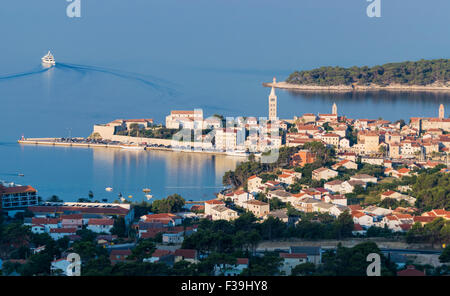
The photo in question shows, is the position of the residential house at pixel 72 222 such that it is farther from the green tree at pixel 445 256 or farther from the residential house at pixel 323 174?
the residential house at pixel 323 174

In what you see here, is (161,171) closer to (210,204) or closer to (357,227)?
(210,204)

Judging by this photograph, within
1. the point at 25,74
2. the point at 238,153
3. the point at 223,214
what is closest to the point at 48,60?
the point at 25,74

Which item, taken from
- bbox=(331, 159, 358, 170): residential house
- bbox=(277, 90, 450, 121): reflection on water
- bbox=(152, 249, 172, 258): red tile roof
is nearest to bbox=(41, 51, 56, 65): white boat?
bbox=(277, 90, 450, 121): reflection on water

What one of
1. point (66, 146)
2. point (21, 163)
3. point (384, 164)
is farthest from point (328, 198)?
point (66, 146)

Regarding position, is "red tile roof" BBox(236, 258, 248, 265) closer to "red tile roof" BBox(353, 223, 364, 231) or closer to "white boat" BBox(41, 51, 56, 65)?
"red tile roof" BBox(353, 223, 364, 231)

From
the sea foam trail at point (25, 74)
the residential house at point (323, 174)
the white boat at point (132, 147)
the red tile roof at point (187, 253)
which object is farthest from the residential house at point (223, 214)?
the sea foam trail at point (25, 74)

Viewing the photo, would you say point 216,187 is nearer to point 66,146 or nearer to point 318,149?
point 318,149
